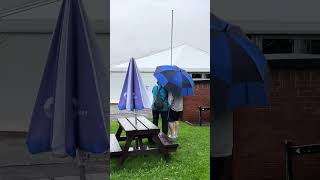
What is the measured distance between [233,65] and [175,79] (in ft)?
4.50

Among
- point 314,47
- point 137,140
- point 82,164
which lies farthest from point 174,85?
point 82,164

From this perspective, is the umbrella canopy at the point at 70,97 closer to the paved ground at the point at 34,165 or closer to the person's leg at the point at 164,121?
the paved ground at the point at 34,165

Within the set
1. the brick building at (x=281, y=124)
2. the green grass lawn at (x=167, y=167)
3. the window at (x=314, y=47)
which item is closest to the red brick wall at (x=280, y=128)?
the brick building at (x=281, y=124)

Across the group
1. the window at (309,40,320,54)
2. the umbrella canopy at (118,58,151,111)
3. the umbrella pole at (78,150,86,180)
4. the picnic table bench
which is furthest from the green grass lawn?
the window at (309,40,320,54)

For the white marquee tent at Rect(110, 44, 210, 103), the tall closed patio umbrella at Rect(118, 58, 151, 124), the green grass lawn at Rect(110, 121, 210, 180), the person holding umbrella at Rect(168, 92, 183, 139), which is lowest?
the green grass lawn at Rect(110, 121, 210, 180)

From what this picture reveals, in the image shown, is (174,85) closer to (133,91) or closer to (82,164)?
(133,91)

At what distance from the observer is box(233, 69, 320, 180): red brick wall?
11.4 feet

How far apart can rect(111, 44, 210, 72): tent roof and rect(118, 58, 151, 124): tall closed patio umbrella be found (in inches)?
3.5

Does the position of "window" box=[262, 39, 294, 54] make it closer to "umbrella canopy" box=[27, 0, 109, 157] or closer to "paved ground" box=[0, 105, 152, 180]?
"umbrella canopy" box=[27, 0, 109, 157]

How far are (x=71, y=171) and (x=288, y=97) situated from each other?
5.95 ft

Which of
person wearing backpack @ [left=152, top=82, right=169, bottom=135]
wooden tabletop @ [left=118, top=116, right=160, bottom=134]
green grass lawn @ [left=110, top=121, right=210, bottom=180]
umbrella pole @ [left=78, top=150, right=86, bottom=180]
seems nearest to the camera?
umbrella pole @ [left=78, top=150, right=86, bottom=180]

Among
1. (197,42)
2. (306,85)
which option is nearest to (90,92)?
(197,42)

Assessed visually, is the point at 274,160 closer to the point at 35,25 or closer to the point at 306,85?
the point at 306,85

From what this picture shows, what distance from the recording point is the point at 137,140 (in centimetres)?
492
